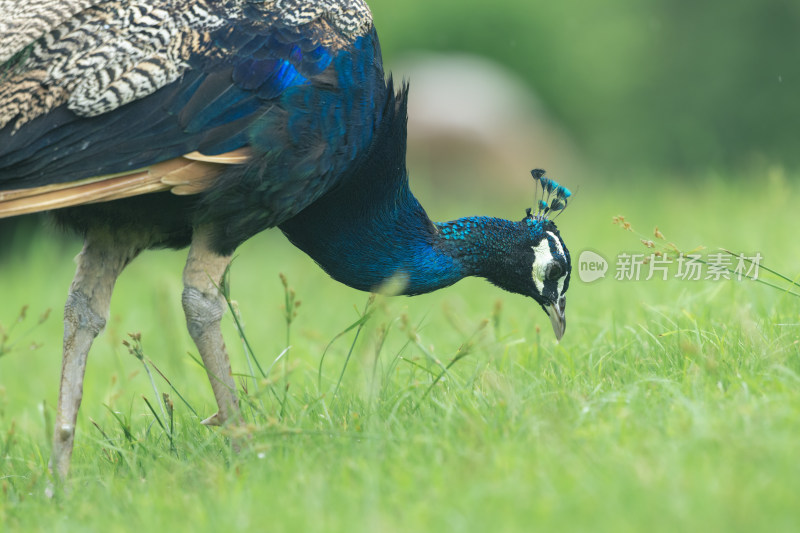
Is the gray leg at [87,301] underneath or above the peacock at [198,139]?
underneath

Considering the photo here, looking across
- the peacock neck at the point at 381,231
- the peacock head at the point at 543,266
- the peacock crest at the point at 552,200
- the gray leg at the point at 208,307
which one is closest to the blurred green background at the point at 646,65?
the peacock crest at the point at 552,200

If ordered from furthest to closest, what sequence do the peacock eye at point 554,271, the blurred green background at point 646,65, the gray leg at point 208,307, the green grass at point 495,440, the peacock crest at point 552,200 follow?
the blurred green background at point 646,65, the peacock crest at point 552,200, the peacock eye at point 554,271, the gray leg at point 208,307, the green grass at point 495,440

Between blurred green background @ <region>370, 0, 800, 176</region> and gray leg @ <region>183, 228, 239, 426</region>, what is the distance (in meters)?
6.51

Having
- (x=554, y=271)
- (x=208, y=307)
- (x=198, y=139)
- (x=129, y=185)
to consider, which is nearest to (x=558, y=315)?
(x=554, y=271)

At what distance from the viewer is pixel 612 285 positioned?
20.8ft

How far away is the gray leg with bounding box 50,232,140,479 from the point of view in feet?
14.1

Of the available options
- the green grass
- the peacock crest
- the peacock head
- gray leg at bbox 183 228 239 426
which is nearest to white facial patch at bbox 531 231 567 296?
the peacock head

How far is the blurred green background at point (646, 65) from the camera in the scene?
1138cm

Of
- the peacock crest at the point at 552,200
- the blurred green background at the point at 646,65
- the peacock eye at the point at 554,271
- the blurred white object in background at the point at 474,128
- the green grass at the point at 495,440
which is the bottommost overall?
the green grass at the point at 495,440

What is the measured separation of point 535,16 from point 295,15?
34.0 ft

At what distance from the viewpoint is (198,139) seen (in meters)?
Result: 3.87

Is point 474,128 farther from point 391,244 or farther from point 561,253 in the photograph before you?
point 391,244

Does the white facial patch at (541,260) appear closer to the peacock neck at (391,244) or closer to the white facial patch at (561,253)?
the white facial patch at (561,253)

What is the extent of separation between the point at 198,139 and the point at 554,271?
5.83 ft
